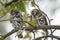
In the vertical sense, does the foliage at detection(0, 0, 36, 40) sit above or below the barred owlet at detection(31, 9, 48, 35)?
above

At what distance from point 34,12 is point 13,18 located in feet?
0.24

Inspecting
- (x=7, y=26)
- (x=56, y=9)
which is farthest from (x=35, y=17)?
(x=7, y=26)

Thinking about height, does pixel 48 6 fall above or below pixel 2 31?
above

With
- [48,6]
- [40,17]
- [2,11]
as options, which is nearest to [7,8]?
[2,11]

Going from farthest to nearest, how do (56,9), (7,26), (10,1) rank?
(7,26) → (56,9) → (10,1)

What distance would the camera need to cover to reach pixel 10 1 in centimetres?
67

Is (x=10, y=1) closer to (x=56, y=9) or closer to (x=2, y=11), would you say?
(x=2, y=11)

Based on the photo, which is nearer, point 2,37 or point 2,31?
point 2,37

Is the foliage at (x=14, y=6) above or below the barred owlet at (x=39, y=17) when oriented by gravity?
above

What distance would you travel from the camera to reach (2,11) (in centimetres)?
68

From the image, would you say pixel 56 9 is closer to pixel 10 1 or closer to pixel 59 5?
pixel 59 5

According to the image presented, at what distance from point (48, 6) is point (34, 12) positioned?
45 centimetres

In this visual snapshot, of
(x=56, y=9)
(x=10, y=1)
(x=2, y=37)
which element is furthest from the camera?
(x=56, y=9)

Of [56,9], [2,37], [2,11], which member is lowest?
[2,37]
